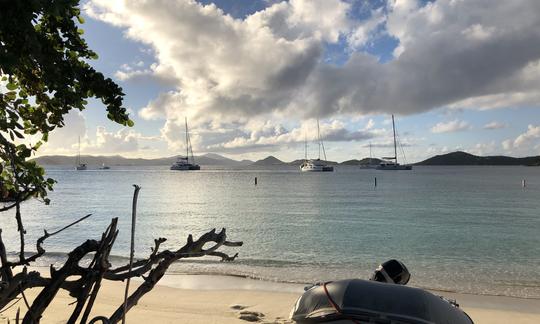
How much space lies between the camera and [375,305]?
17.6 ft

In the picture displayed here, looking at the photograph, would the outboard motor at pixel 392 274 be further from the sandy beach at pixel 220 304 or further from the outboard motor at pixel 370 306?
the outboard motor at pixel 370 306

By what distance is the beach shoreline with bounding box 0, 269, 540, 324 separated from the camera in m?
10.1

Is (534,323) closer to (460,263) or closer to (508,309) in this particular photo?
(508,309)

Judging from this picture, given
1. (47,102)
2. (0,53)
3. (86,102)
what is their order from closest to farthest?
(0,53)
(86,102)
(47,102)

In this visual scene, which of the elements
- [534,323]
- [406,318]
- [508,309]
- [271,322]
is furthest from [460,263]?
[406,318]

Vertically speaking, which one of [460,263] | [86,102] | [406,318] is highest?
[86,102]

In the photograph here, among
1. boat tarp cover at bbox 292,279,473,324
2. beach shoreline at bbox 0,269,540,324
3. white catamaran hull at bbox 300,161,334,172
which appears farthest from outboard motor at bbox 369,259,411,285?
white catamaran hull at bbox 300,161,334,172

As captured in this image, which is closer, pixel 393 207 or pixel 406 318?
pixel 406 318

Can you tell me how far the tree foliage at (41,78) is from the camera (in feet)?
9.34

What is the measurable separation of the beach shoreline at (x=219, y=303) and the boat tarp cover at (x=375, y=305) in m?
4.38

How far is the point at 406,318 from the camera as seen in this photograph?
5.07m

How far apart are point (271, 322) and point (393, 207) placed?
34471 millimetres

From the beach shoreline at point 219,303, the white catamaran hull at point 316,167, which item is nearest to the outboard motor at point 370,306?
the beach shoreline at point 219,303

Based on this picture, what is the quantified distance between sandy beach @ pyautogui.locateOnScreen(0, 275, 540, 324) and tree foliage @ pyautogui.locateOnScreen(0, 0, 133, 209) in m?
6.60
